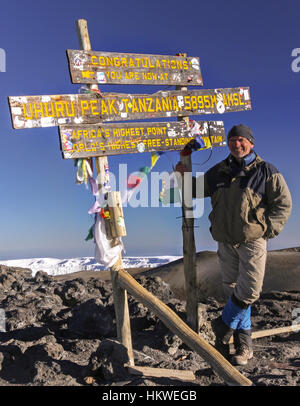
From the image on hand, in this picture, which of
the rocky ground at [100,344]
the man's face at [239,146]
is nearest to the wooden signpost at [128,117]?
the rocky ground at [100,344]

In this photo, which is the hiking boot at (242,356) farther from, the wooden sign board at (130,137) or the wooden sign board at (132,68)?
the wooden sign board at (132,68)

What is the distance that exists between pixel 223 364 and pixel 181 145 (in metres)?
3.32

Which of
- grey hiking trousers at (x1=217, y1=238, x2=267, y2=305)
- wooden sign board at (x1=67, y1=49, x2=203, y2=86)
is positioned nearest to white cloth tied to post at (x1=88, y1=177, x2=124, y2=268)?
wooden sign board at (x1=67, y1=49, x2=203, y2=86)

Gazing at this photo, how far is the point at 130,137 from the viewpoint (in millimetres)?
5730

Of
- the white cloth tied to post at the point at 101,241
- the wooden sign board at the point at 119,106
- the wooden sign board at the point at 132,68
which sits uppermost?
the wooden sign board at the point at 132,68

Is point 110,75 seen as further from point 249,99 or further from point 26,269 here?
point 26,269

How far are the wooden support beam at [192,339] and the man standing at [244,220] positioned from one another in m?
1.10

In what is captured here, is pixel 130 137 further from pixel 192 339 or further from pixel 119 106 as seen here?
pixel 192 339

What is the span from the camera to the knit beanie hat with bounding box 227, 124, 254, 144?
5.34 meters

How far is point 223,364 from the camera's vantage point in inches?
165

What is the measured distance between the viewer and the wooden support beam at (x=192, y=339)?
415 centimetres

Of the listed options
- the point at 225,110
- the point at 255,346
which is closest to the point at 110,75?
the point at 225,110

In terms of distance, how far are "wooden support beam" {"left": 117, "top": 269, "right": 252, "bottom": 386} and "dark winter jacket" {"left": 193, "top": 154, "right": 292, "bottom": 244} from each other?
1.36 meters

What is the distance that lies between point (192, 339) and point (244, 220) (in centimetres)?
167
